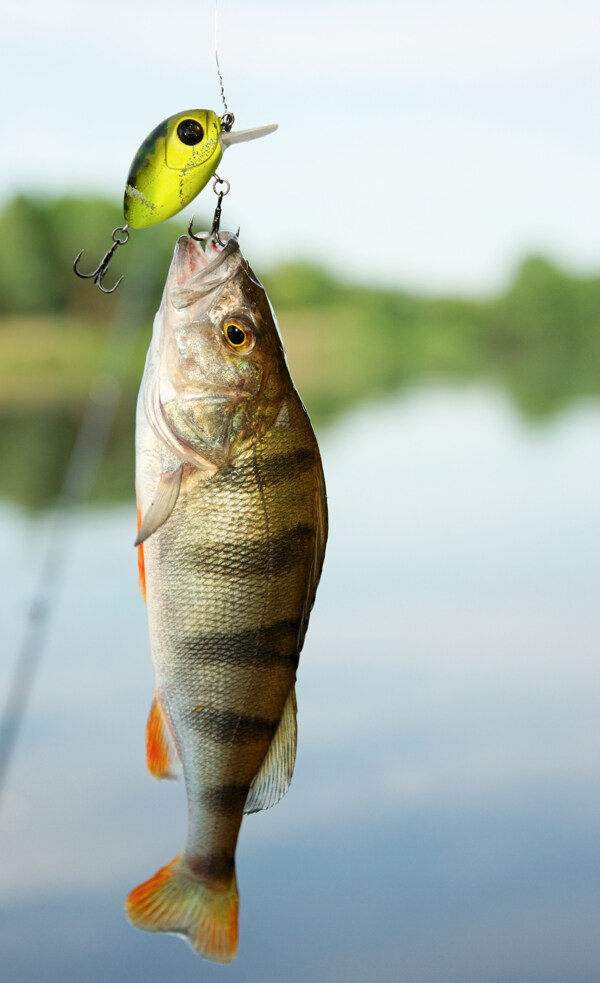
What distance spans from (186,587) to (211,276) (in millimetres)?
459

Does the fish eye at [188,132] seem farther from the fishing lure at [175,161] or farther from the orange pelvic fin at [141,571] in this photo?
the orange pelvic fin at [141,571]

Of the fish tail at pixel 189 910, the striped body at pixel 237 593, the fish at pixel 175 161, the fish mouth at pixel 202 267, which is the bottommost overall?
the fish tail at pixel 189 910

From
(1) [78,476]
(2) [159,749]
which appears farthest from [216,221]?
(1) [78,476]

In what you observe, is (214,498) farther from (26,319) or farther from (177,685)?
(26,319)

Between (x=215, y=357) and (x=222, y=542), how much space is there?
0.91ft

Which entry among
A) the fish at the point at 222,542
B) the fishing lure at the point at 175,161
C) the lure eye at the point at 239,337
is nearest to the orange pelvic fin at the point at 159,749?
the fish at the point at 222,542

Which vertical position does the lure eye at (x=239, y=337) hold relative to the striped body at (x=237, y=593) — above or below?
above

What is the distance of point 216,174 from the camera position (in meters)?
1.56

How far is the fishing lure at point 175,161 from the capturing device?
1510 millimetres

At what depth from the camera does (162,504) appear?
4.92 ft

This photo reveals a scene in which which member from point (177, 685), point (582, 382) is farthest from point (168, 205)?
point (582, 382)

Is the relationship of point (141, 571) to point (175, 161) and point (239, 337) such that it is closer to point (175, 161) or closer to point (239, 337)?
point (239, 337)

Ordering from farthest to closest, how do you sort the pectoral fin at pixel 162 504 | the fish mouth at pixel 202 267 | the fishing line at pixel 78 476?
the fishing line at pixel 78 476
the fish mouth at pixel 202 267
the pectoral fin at pixel 162 504

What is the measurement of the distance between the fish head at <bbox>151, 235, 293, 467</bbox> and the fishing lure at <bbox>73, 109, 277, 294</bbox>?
6 cm
